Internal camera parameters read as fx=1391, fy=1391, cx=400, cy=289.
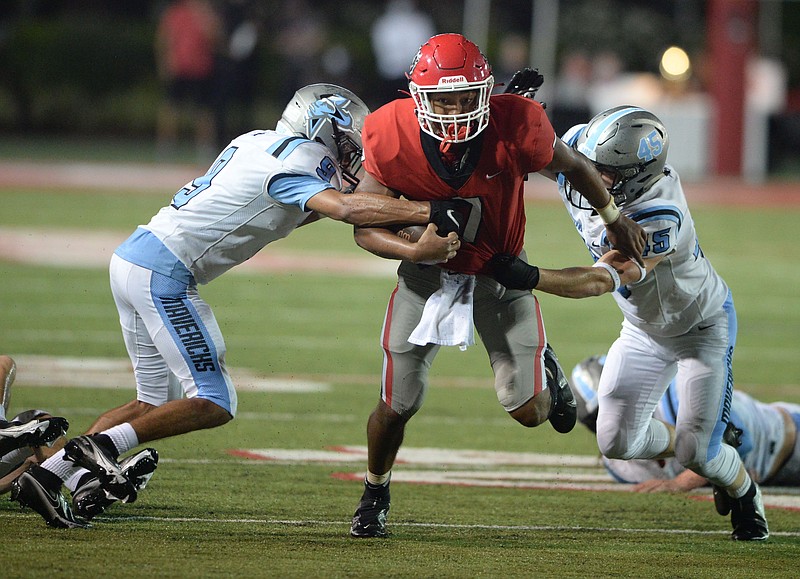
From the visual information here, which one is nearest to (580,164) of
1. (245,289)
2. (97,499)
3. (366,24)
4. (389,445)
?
(389,445)

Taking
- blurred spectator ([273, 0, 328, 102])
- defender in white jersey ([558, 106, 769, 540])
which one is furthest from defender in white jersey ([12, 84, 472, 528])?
blurred spectator ([273, 0, 328, 102])

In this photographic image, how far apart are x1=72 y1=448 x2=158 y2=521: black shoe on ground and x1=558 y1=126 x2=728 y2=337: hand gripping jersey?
1.83 metres

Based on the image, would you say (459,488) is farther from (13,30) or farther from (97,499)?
(13,30)

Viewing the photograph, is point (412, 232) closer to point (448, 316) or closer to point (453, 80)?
point (448, 316)

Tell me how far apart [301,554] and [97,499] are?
0.73 m

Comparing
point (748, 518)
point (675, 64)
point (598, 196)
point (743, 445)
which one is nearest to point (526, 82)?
point (598, 196)

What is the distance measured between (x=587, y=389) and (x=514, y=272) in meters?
1.62

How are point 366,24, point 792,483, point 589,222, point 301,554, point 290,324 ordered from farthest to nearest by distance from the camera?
1. point 366,24
2. point 290,324
3. point 792,483
4. point 589,222
5. point 301,554

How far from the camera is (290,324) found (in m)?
9.77

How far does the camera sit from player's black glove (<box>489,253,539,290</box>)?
15.5ft

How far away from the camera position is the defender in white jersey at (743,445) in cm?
598

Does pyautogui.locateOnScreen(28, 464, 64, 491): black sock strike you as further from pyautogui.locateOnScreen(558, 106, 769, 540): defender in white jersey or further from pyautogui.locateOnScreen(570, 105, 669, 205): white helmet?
pyautogui.locateOnScreen(570, 105, 669, 205): white helmet

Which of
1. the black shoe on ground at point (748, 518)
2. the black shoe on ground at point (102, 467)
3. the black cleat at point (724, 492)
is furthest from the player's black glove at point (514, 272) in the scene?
the black shoe on ground at point (102, 467)

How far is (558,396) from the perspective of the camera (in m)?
5.15
